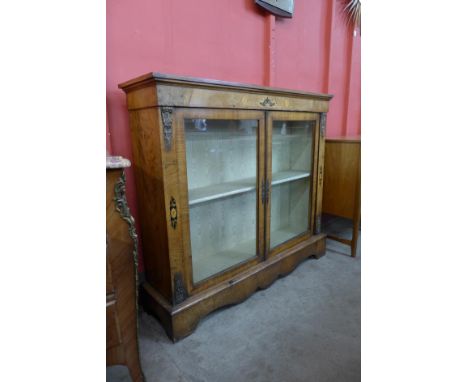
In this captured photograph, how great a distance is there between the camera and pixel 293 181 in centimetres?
211

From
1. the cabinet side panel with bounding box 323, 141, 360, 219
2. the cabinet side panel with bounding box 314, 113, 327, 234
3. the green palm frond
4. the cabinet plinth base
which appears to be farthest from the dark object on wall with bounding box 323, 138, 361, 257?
the green palm frond

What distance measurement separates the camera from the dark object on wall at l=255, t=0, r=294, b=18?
1960 millimetres

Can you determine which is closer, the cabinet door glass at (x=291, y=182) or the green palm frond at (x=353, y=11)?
the cabinet door glass at (x=291, y=182)

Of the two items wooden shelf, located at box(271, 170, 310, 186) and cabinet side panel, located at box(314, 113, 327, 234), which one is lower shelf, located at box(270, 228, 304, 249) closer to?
cabinet side panel, located at box(314, 113, 327, 234)

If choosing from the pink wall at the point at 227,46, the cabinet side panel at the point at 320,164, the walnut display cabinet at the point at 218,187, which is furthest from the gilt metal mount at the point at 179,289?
the cabinet side panel at the point at 320,164

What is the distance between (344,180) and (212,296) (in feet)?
4.74

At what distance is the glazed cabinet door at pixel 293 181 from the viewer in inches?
74.7

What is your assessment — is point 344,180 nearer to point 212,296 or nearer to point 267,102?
point 267,102

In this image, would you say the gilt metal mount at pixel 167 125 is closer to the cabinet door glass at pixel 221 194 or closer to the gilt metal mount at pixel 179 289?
the cabinet door glass at pixel 221 194

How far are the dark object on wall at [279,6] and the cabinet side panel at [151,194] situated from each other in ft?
4.35
